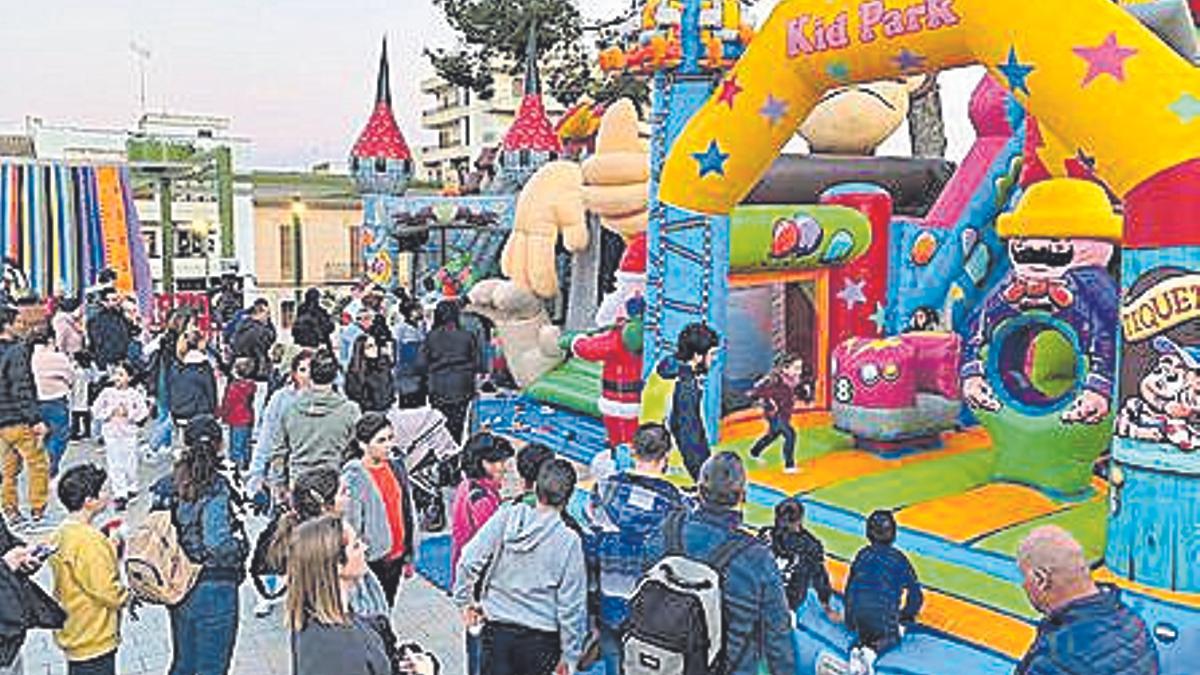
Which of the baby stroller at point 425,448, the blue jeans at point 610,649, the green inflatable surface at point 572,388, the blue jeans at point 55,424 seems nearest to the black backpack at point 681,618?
the blue jeans at point 610,649

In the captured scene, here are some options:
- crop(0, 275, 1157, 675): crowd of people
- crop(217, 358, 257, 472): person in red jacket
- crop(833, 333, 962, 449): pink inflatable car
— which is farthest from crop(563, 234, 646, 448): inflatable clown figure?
crop(217, 358, 257, 472): person in red jacket

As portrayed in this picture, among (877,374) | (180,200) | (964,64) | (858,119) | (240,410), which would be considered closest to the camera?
(964,64)

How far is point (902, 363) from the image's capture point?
6.66 m

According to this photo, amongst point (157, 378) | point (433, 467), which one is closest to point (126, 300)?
point (157, 378)

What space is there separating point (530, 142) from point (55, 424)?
314 inches

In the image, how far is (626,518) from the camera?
3.43m

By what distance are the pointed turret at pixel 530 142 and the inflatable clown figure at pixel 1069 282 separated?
355 inches

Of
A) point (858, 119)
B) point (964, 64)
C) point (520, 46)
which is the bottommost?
point (964, 64)

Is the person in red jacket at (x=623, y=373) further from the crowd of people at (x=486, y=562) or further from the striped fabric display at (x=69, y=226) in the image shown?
the striped fabric display at (x=69, y=226)

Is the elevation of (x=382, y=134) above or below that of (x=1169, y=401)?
above

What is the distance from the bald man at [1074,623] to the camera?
2.44 meters

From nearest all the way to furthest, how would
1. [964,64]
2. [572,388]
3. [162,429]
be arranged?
1. [964,64]
2. [162,429]
3. [572,388]

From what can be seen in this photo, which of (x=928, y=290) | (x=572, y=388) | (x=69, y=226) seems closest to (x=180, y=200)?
(x=69, y=226)

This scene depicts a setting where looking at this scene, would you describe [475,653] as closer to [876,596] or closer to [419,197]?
[876,596]
